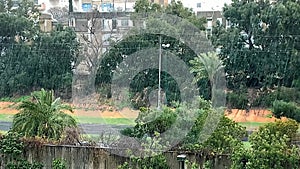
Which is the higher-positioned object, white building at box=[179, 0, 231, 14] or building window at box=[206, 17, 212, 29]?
white building at box=[179, 0, 231, 14]

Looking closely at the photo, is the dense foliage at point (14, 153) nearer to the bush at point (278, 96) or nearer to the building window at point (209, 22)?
the bush at point (278, 96)

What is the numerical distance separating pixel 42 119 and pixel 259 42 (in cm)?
742

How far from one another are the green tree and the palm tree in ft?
22.7

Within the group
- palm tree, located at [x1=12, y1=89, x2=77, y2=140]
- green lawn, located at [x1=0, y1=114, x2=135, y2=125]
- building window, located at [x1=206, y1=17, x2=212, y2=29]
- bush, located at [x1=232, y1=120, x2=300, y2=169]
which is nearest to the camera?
bush, located at [x1=232, y1=120, x2=300, y2=169]

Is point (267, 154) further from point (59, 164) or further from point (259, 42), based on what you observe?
point (259, 42)

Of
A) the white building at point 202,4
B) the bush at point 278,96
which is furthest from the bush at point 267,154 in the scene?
the white building at point 202,4

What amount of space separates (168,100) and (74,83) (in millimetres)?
2661

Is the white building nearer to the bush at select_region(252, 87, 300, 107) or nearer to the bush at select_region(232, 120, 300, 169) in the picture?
the bush at select_region(252, 87, 300, 107)

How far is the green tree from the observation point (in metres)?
11.7

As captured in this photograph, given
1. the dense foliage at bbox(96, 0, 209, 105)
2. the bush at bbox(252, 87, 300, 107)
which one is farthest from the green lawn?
the bush at bbox(252, 87, 300, 107)

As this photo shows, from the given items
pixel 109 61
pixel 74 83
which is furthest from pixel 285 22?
pixel 74 83

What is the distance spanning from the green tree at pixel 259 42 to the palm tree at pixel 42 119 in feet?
22.7

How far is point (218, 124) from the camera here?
5605 mm

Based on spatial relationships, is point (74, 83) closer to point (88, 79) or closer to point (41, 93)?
point (88, 79)
